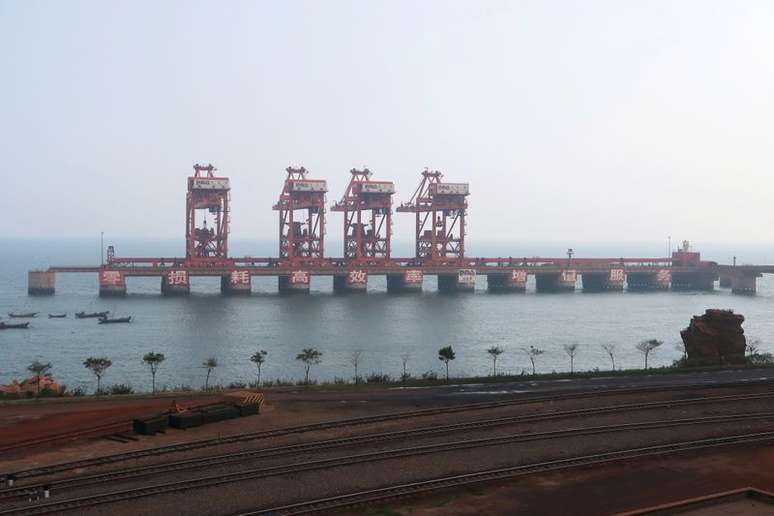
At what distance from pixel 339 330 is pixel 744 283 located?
278ft

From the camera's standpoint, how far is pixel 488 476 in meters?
19.9

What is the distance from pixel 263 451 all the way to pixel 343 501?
15.8 feet

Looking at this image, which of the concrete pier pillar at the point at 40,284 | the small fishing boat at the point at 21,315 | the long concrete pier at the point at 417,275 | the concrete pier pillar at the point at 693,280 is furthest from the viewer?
the concrete pier pillar at the point at 693,280

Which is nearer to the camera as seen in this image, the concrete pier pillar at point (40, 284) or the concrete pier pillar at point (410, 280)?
the concrete pier pillar at point (40, 284)

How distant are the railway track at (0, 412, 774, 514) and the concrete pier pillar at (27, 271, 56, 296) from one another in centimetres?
10059

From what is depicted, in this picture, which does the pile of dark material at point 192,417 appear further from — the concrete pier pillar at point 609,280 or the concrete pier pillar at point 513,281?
the concrete pier pillar at point 609,280

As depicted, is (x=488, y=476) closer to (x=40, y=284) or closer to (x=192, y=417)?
(x=192, y=417)

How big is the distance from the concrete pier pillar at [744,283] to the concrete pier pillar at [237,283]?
76.7 m

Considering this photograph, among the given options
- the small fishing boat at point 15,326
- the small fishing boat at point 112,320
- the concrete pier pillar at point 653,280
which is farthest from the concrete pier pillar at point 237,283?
the concrete pier pillar at point 653,280

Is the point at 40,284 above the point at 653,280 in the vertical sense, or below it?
below

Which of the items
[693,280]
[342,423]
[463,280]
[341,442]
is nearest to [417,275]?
[463,280]

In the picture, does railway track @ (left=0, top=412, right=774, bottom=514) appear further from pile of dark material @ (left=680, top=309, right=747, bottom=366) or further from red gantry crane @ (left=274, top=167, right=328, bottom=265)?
red gantry crane @ (left=274, top=167, right=328, bottom=265)

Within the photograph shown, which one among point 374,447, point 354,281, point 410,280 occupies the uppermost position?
point 410,280

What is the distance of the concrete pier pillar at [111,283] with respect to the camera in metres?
111
